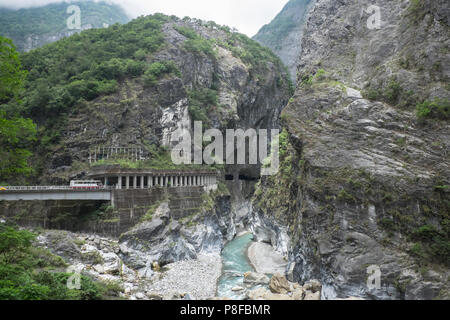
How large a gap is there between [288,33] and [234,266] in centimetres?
11289

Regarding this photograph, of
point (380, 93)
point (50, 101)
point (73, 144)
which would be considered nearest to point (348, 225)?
point (380, 93)

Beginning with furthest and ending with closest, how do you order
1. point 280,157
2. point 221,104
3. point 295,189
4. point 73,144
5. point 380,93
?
point 221,104 < point 280,157 < point 73,144 < point 295,189 < point 380,93

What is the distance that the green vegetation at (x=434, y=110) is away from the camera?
2527 cm

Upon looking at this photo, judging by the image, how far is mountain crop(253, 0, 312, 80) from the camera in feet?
400

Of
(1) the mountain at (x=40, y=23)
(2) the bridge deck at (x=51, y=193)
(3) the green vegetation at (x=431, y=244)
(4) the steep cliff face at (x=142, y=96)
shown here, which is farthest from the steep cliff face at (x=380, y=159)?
(1) the mountain at (x=40, y=23)

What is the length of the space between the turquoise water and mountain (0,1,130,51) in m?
79.6

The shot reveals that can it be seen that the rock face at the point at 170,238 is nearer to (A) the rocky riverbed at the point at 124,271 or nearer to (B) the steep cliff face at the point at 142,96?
(A) the rocky riverbed at the point at 124,271

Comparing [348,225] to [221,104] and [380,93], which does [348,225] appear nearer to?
[380,93]

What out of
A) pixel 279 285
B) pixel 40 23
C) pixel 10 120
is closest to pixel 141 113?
pixel 10 120

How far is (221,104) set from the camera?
231ft

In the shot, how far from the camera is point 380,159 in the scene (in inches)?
1031

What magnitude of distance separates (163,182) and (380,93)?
96.4 ft

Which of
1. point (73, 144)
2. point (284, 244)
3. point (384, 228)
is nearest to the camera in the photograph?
point (384, 228)

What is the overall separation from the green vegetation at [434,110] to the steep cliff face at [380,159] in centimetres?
7
